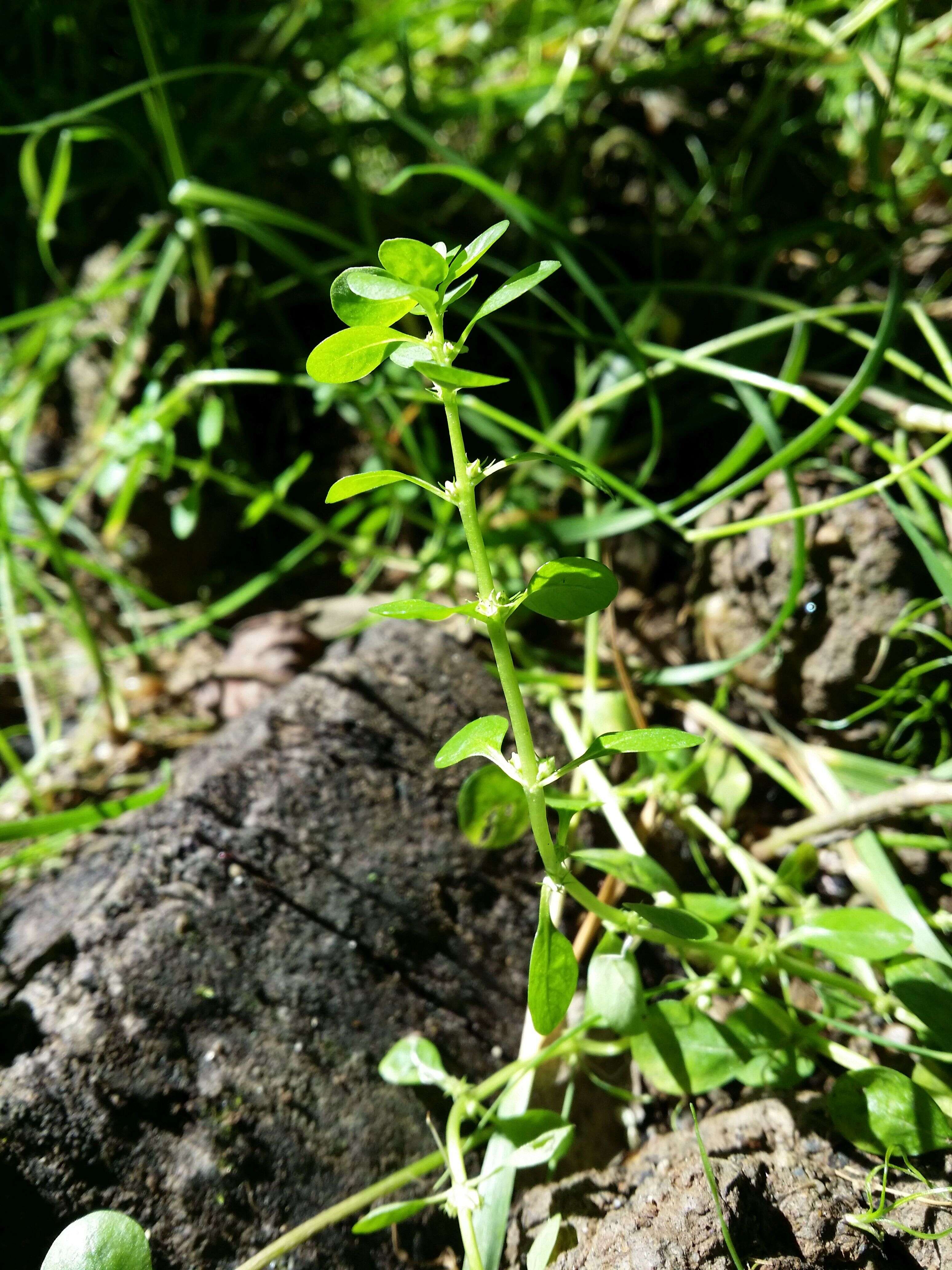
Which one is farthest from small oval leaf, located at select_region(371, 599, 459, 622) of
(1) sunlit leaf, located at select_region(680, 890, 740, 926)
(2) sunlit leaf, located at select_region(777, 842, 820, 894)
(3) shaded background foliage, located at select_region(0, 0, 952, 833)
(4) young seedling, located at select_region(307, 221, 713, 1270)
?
(3) shaded background foliage, located at select_region(0, 0, 952, 833)

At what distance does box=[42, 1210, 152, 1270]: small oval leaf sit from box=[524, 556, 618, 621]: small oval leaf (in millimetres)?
499

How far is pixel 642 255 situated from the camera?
1.29m

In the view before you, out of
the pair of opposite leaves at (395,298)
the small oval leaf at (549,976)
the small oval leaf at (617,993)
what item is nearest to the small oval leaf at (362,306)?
the pair of opposite leaves at (395,298)

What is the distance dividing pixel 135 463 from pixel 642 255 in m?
0.84

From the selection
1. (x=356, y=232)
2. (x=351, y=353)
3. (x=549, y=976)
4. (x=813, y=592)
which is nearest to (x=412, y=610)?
(x=351, y=353)

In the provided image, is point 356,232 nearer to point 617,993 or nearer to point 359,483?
point 359,483

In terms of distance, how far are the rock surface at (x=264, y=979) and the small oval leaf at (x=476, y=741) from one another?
0.35m

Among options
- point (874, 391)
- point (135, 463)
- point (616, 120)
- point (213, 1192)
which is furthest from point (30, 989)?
point (616, 120)

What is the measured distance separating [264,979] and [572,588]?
475mm

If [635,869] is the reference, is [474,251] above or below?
above

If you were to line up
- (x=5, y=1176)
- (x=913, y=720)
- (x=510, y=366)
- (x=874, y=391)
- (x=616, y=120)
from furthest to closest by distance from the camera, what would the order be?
(x=616, y=120), (x=510, y=366), (x=874, y=391), (x=913, y=720), (x=5, y=1176)

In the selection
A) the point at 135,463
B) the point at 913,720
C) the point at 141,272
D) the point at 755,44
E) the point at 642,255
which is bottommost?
the point at 913,720

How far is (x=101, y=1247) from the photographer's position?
531mm

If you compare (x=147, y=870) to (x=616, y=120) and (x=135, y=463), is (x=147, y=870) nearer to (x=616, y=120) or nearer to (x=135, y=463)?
(x=135, y=463)
